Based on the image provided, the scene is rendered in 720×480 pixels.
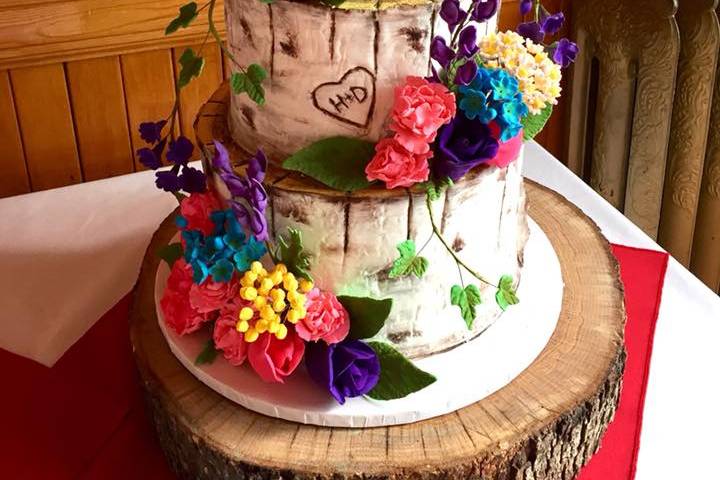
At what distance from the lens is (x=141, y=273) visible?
1.31m

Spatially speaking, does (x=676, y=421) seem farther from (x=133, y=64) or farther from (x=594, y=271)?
(x=133, y=64)

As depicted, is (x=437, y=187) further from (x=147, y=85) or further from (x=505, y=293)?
(x=147, y=85)

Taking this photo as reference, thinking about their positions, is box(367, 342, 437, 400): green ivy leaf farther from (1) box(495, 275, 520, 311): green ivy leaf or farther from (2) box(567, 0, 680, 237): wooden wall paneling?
(2) box(567, 0, 680, 237): wooden wall paneling

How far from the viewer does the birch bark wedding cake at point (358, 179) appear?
0.91 metres

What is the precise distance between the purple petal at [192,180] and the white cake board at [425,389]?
0.62 ft

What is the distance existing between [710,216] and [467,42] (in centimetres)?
111

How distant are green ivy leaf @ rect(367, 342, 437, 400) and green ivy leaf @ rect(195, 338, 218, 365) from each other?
200 mm

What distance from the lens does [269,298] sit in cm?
97

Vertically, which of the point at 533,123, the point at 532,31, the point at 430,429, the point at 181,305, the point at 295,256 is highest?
the point at 532,31

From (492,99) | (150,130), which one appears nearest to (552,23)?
(492,99)

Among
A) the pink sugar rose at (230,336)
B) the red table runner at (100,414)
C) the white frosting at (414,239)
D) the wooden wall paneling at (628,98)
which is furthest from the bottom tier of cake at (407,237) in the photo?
the wooden wall paneling at (628,98)

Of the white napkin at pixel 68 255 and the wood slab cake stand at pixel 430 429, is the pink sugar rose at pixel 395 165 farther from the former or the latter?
the white napkin at pixel 68 255

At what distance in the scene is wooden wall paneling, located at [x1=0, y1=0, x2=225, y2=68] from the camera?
5.52 ft

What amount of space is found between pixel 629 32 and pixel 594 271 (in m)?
0.67
